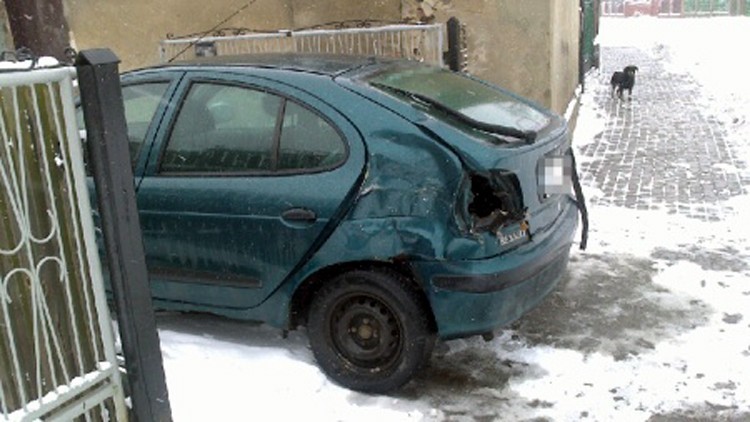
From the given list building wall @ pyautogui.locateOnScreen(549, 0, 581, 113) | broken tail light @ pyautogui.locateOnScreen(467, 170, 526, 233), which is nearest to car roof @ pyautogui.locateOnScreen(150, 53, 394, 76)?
broken tail light @ pyautogui.locateOnScreen(467, 170, 526, 233)

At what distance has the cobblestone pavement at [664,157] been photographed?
23.3 ft

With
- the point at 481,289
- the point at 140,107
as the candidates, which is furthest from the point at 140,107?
the point at 481,289

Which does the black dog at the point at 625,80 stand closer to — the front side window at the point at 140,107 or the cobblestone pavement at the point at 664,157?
the cobblestone pavement at the point at 664,157

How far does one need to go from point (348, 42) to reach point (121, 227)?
616 centimetres

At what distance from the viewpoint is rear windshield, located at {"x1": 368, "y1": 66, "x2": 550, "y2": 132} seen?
12.6 feet

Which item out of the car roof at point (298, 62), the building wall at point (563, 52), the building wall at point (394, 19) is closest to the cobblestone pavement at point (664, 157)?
the building wall at point (563, 52)

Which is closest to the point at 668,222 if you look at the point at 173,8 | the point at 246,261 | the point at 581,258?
the point at 581,258

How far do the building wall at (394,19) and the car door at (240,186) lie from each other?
17.7 feet

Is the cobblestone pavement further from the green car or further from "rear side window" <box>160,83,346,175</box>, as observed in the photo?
"rear side window" <box>160,83,346,175</box>

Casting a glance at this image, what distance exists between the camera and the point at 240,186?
12.2ft

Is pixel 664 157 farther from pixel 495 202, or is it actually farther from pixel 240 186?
pixel 240 186

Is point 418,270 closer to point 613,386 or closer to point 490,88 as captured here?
point 613,386

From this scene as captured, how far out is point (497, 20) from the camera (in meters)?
8.56

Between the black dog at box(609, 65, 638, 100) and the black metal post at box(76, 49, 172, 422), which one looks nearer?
the black metal post at box(76, 49, 172, 422)
